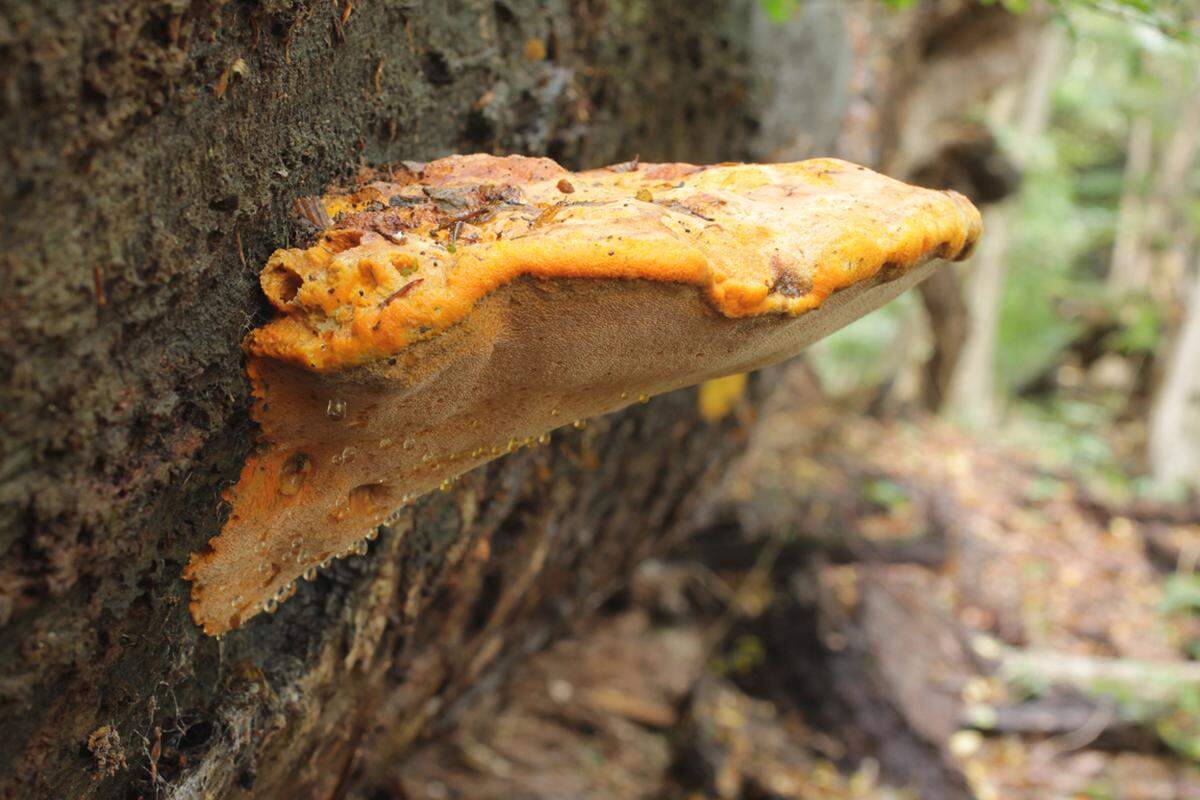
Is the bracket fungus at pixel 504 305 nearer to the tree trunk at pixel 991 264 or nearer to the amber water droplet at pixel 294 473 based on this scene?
the amber water droplet at pixel 294 473

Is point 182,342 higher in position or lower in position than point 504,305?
lower

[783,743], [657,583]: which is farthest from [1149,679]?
[657,583]

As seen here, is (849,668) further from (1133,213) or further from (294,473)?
(1133,213)

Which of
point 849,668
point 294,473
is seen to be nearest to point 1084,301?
point 849,668

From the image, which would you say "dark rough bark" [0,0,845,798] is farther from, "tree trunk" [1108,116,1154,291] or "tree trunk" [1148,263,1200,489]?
"tree trunk" [1108,116,1154,291]

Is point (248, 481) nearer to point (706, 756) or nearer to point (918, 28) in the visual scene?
point (706, 756)

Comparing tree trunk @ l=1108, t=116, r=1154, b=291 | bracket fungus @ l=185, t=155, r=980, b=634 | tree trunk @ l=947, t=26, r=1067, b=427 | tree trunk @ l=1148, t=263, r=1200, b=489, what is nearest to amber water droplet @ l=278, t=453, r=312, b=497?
bracket fungus @ l=185, t=155, r=980, b=634
